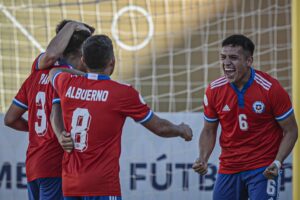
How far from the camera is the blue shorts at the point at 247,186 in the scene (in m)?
5.94

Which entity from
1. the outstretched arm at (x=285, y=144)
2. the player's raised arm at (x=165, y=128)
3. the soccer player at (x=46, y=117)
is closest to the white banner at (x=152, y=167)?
the outstretched arm at (x=285, y=144)


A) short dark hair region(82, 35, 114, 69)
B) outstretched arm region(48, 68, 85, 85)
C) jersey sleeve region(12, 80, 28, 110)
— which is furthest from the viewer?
jersey sleeve region(12, 80, 28, 110)

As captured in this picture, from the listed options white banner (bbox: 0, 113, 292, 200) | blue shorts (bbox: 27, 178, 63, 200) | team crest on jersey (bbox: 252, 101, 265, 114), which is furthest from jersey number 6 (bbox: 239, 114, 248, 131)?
white banner (bbox: 0, 113, 292, 200)

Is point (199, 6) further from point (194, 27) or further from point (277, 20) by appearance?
point (277, 20)

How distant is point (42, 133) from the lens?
18.4 ft

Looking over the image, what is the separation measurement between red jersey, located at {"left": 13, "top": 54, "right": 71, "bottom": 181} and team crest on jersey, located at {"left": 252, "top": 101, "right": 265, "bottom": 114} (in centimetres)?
155

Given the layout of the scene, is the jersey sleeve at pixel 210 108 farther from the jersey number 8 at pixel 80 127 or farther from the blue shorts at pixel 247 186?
the jersey number 8 at pixel 80 127

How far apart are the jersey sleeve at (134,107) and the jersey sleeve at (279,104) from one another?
129 centimetres

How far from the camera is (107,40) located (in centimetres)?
499

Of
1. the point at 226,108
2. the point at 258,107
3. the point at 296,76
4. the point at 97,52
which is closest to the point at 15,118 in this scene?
the point at 97,52

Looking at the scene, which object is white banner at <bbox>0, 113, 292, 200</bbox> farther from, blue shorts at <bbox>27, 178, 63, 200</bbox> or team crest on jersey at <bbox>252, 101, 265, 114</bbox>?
blue shorts at <bbox>27, 178, 63, 200</bbox>

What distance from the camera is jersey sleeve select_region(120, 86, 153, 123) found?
4988 millimetres

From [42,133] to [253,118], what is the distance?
1652 mm

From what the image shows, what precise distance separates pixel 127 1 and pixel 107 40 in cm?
532
